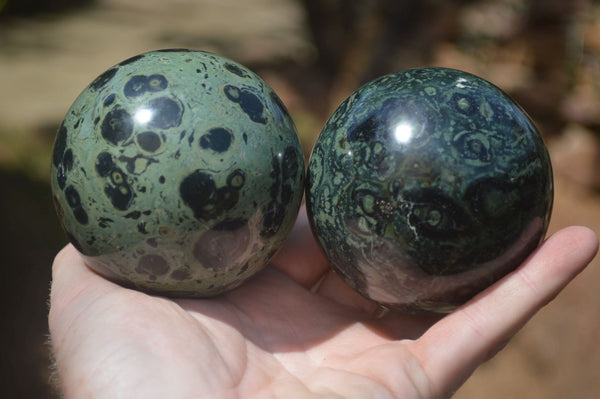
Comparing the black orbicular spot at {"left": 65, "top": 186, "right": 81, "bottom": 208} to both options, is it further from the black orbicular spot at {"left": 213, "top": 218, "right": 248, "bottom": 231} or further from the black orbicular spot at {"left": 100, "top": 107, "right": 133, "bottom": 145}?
the black orbicular spot at {"left": 213, "top": 218, "right": 248, "bottom": 231}

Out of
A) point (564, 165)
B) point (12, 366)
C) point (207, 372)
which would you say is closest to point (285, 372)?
point (207, 372)

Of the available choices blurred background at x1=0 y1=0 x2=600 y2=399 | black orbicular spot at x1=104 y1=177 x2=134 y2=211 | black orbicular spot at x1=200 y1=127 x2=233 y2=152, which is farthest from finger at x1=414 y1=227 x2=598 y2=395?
blurred background at x1=0 y1=0 x2=600 y2=399

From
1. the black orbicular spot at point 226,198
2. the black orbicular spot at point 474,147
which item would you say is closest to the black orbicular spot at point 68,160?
the black orbicular spot at point 226,198

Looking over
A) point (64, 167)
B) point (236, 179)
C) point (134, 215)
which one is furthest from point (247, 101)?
point (64, 167)

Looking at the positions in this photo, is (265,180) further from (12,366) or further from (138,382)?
(12,366)

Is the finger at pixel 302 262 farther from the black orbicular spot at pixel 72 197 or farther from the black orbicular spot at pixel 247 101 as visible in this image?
the black orbicular spot at pixel 72 197

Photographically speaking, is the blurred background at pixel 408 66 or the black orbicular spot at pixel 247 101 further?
the blurred background at pixel 408 66

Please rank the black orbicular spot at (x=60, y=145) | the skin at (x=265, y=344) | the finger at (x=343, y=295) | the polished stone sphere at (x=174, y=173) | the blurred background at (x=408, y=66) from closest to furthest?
the skin at (x=265, y=344) < the polished stone sphere at (x=174, y=173) < the black orbicular spot at (x=60, y=145) < the finger at (x=343, y=295) < the blurred background at (x=408, y=66)
